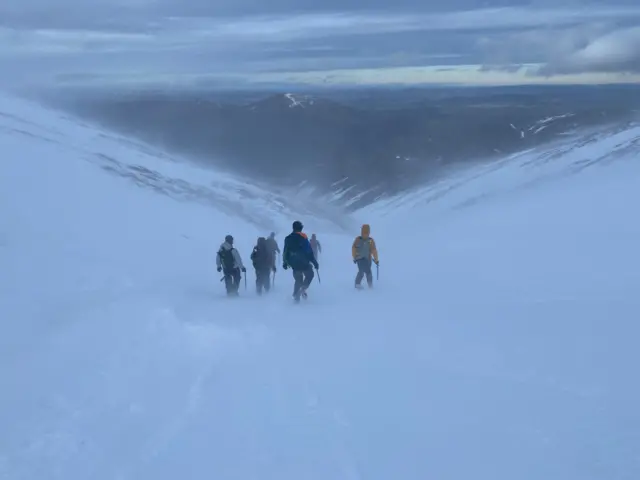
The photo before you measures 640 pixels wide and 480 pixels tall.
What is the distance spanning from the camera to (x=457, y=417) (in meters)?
6.11

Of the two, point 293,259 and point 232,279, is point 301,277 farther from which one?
point 232,279

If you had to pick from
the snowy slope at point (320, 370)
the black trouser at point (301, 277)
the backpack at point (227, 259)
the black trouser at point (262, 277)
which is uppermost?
the backpack at point (227, 259)

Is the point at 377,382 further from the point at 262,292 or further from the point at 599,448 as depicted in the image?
the point at 262,292

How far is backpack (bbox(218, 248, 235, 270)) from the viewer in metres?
13.4

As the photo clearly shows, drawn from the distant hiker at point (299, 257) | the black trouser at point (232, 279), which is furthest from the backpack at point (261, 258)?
the distant hiker at point (299, 257)

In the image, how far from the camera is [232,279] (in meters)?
13.5

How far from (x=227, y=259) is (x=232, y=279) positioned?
1.07ft

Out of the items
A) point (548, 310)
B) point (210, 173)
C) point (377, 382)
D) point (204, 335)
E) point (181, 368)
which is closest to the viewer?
point (377, 382)

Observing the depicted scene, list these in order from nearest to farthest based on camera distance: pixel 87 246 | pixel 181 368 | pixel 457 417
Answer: pixel 457 417, pixel 181 368, pixel 87 246

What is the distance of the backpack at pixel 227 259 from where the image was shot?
1339 centimetres

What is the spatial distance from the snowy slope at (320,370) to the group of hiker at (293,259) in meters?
0.44

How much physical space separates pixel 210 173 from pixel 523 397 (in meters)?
40.2

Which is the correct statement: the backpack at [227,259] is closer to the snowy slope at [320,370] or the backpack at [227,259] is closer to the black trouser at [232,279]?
the black trouser at [232,279]

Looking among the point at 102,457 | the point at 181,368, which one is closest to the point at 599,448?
the point at 102,457
